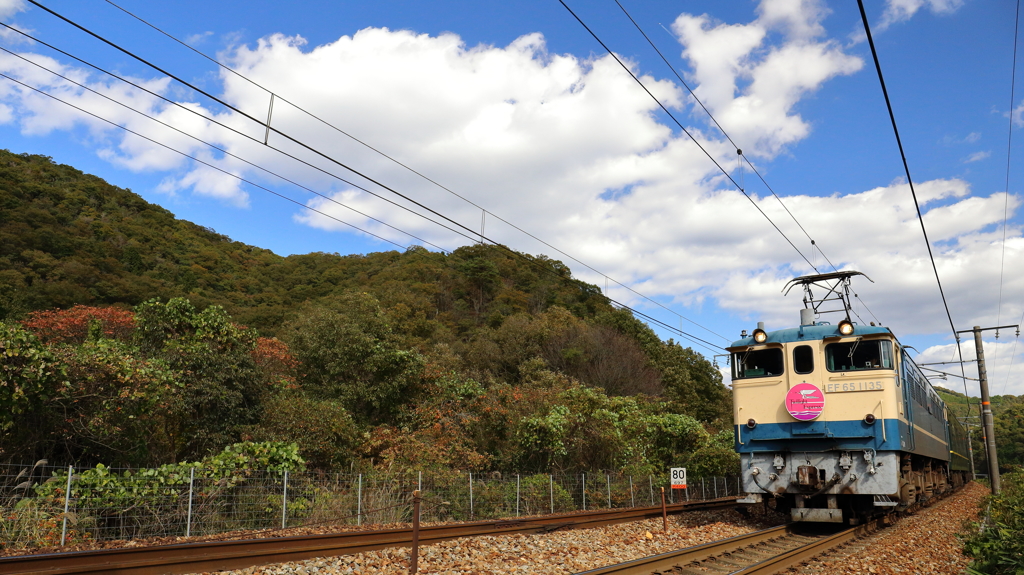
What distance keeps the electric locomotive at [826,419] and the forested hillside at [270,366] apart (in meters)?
7.43

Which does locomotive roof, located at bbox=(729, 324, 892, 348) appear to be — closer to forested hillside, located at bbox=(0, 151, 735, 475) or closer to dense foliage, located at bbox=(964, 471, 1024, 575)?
dense foliage, located at bbox=(964, 471, 1024, 575)

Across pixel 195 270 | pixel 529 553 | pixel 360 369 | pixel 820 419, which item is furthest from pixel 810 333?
pixel 195 270

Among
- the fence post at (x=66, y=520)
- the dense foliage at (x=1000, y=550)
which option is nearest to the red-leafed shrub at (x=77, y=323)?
the fence post at (x=66, y=520)

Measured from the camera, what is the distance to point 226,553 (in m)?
8.17

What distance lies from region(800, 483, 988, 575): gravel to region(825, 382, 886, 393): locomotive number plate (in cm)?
260

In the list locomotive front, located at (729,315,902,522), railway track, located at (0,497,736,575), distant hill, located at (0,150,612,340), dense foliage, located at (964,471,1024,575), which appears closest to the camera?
dense foliage, located at (964,471,1024,575)

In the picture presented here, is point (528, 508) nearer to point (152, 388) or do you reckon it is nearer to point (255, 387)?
point (255, 387)

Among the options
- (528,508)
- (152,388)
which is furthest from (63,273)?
(528,508)

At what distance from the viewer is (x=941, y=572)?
8.20 meters

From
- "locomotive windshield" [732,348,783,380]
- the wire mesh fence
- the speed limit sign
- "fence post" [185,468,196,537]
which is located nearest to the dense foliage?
"locomotive windshield" [732,348,783,380]

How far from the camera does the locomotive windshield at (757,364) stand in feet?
42.6

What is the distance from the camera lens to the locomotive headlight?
40.1 feet

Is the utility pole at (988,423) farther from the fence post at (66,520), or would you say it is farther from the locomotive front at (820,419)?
the fence post at (66,520)

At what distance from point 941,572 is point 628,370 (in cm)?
3207
